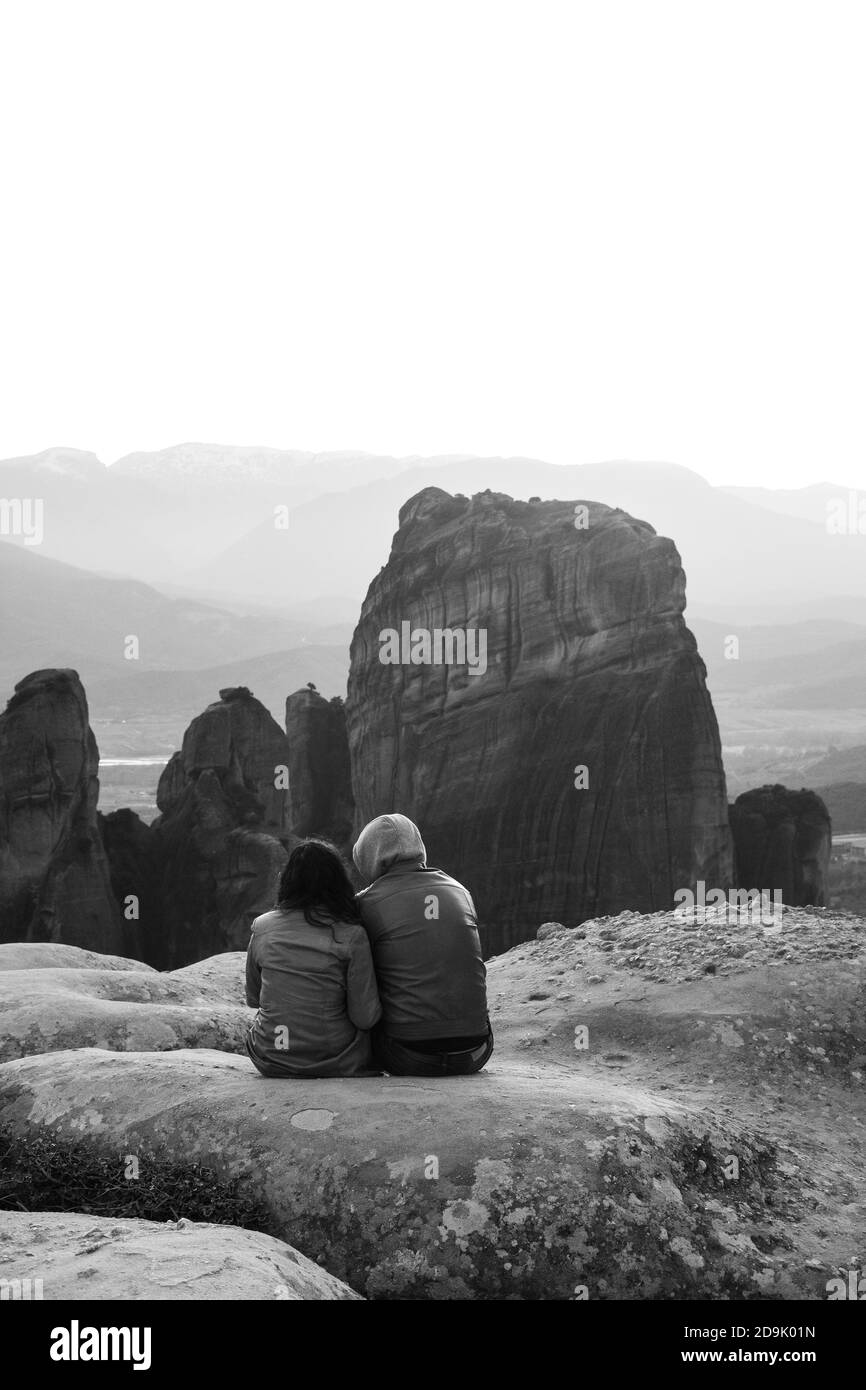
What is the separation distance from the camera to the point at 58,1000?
1340cm

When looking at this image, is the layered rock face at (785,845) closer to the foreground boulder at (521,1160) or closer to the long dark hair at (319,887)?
the foreground boulder at (521,1160)

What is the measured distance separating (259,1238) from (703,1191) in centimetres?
301

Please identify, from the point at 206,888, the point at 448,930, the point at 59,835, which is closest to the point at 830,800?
the point at 206,888

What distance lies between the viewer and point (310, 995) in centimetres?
905

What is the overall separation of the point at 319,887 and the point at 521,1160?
2389 millimetres

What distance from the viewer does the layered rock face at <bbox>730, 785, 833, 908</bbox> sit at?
48.9m

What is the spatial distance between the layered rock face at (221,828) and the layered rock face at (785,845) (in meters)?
18.4

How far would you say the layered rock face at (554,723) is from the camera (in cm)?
4562

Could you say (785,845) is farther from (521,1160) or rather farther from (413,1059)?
(521,1160)

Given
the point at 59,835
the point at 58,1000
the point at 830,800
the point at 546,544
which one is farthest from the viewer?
the point at 830,800

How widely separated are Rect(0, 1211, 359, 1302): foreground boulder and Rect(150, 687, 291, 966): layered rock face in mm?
40965

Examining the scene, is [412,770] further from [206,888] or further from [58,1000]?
[58,1000]

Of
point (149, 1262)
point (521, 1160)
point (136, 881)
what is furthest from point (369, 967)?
point (136, 881)

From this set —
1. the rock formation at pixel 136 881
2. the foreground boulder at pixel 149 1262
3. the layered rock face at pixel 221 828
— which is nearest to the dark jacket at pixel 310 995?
the foreground boulder at pixel 149 1262
